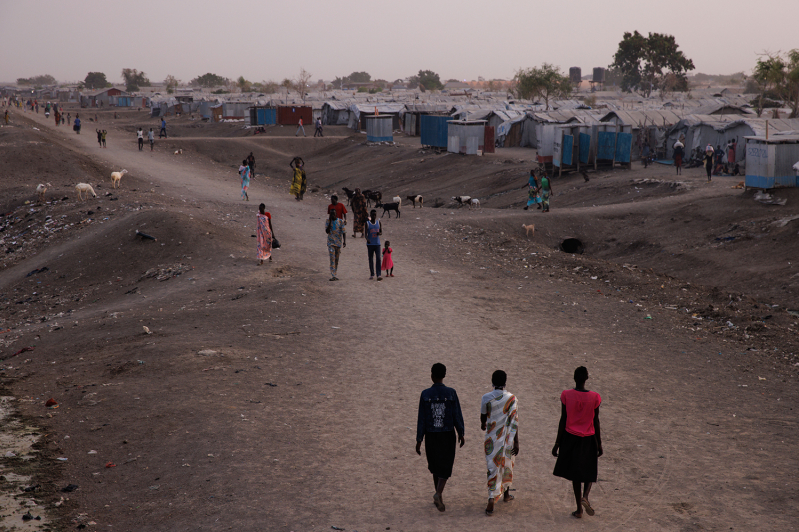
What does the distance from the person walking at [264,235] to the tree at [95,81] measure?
565 feet

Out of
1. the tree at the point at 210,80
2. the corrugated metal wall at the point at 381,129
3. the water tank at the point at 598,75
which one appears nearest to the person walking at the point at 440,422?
the corrugated metal wall at the point at 381,129

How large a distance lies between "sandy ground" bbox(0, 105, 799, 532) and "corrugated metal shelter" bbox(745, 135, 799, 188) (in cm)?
87

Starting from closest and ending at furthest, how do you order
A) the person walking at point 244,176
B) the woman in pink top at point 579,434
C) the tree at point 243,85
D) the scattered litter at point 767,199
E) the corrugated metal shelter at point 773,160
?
the woman in pink top at point 579,434 < the scattered litter at point 767,199 < the corrugated metal shelter at point 773,160 < the person walking at point 244,176 < the tree at point 243,85

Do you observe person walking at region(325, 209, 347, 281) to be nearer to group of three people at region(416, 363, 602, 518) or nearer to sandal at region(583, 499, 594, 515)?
group of three people at region(416, 363, 602, 518)

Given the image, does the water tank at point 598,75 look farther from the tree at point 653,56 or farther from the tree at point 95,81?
the tree at point 95,81

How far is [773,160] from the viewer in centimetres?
1909

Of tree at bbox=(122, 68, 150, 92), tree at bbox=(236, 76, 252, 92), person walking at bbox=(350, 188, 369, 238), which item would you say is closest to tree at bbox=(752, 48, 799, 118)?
person walking at bbox=(350, 188, 369, 238)

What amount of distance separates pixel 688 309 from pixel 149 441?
10408mm

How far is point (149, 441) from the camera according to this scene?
7.07m

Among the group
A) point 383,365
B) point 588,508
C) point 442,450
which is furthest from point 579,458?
point 383,365

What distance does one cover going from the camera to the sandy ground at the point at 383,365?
595cm

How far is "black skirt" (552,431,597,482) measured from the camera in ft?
17.4

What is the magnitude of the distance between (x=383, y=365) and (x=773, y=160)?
612 inches

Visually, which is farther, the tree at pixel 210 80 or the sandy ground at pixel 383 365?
the tree at pixel 210 80
